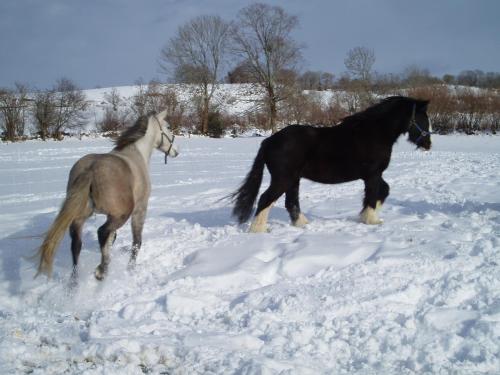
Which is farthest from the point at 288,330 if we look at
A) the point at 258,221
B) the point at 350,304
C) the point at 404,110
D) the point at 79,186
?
the point at 404,110

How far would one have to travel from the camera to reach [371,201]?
16.8 ft

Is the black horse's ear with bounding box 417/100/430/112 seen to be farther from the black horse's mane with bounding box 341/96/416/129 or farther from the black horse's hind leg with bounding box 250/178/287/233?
the black horse's hind leg with bounding box 250/178/287/233

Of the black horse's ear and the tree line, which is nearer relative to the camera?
the black horse's ear

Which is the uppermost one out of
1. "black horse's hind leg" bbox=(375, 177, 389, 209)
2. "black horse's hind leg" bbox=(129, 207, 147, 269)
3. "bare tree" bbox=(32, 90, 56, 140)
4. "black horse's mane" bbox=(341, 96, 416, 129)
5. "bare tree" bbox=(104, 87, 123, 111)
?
"bare tree" bbox=(104, 87, 123, 111)

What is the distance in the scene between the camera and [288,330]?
259cm

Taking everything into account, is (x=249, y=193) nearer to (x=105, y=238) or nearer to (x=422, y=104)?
(x=105, y=238)

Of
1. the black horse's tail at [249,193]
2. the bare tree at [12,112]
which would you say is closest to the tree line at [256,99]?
the bare tree at [12,112]

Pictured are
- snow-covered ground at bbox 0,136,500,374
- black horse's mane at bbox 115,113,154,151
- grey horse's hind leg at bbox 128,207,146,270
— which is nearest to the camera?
snow-covered ground at bbox 0,136,500,374

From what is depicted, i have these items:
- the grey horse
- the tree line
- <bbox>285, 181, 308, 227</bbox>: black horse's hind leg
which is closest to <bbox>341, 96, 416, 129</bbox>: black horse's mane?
<bbox>285, 181, 308, 227</bbox>: black horse's hind leg

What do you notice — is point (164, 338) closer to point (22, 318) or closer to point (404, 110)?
point (22, 318)

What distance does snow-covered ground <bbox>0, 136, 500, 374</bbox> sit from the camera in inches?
91.3

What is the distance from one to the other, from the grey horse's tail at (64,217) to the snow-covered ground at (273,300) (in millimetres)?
349

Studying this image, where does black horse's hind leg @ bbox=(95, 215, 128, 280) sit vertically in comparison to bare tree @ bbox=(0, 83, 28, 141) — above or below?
below

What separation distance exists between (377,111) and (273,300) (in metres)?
3.17
